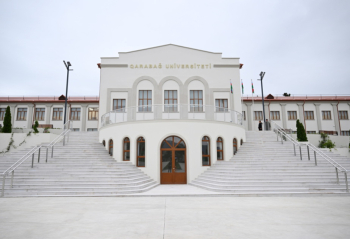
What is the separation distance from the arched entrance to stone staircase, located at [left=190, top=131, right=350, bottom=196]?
110 cm

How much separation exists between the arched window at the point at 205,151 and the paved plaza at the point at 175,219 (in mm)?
6094

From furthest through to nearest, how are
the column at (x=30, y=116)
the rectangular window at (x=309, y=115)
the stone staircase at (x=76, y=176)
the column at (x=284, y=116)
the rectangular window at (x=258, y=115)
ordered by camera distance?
the column at (x=30, y=116)
the rectangular window at (x=309, y=115)
the rectangular window at (x=258, y=115)
the column at (x=284, y=116)
the stone staircase at (x=76, y=176)

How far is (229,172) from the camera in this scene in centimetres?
1360

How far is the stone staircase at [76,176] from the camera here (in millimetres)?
11484

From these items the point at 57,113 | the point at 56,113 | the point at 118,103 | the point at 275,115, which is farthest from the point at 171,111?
the point at 56,113

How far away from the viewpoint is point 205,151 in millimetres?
15922

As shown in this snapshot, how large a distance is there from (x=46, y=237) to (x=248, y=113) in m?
27.1

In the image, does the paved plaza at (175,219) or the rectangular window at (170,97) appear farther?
the rectangular window at (170,97)

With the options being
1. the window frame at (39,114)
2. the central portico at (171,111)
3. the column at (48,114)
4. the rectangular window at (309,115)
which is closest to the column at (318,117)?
the rectangular window at (309,115)

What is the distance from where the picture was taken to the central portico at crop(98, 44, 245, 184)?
15.5 meters

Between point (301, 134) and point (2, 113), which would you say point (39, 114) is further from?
point (301, 134)

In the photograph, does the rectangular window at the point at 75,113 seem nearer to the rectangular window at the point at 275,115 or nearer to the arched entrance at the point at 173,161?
the arched entrance at the point at 173,161

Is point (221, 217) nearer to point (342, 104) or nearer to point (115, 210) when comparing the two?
point (115, 210)

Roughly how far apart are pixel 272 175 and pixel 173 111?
732 cm
